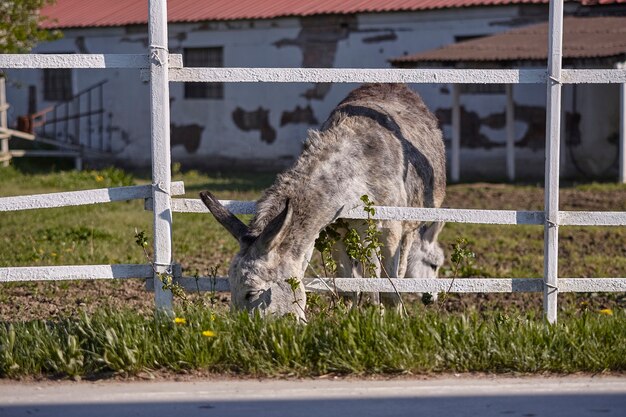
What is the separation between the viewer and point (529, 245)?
1095 centimetres

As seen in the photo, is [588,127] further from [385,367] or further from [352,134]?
[385,367]

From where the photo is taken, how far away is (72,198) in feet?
19.5

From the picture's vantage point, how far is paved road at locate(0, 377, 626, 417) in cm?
459

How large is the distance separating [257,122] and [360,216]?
16.5 m

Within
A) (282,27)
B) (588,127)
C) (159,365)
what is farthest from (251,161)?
(159,365)

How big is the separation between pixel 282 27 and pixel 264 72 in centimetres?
1617

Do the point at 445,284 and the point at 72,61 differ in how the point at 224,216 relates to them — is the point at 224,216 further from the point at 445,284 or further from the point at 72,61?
the point at 445,284

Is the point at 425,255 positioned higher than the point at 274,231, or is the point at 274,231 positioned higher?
the point at 274,231

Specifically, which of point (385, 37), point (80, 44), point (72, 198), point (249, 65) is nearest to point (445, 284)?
point (72, 198)

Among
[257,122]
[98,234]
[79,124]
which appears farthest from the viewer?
[79,124]

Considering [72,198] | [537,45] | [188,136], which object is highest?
[537,45]

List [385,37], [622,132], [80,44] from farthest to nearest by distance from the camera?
1. [80,44]
2. [385,37]
3. [622,132]

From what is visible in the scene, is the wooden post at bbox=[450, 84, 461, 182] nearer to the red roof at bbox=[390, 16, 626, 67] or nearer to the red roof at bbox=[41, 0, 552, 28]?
the red roof at bbox=[390, 16, 626, 67]

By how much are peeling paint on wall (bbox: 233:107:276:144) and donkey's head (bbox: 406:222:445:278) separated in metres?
13.9
